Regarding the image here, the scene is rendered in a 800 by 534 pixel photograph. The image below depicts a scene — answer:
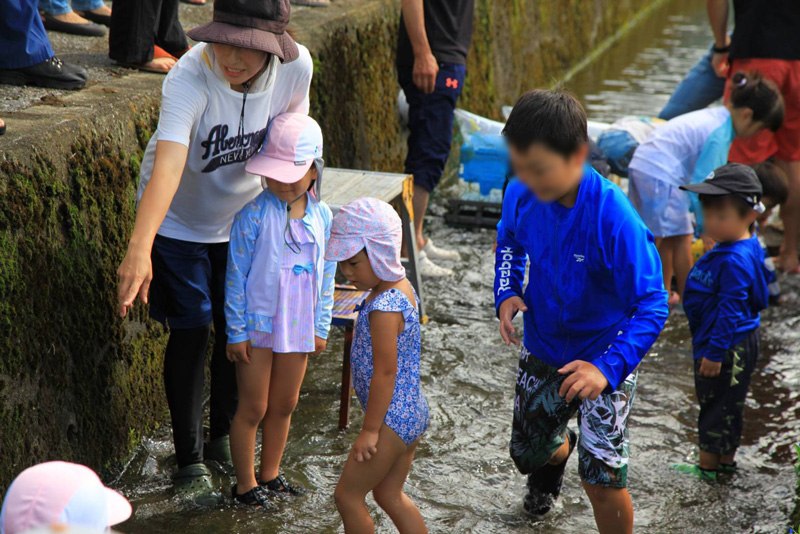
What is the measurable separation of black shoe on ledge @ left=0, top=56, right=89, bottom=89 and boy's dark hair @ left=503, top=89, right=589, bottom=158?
2.09 m

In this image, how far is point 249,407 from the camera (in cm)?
324

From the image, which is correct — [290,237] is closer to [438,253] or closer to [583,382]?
[583,382]

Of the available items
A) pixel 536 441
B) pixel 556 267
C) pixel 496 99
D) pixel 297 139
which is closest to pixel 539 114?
pixel 556 267

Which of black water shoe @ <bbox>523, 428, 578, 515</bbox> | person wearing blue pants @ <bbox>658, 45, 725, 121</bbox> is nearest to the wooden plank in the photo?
black water shoe @ <bbox>523, 428, 578, 515</bbox>

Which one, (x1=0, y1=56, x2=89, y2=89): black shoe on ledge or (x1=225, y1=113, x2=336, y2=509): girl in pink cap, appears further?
(x1=0, y1=56, x2=89, y2=89): black shoe on ledge

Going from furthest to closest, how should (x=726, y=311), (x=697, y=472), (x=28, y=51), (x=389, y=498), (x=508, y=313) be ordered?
(x=28, y=51), (x=697, y=472), (x=726, y=311), (x=508, y=313), (x=389, y=498)

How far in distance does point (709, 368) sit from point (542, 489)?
2.81 ft

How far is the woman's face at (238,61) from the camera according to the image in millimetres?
2961

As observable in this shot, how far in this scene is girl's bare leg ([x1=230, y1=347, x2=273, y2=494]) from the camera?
3.21 metres

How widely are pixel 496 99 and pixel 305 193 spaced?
6.17 m

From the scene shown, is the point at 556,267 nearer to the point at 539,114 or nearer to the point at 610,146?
the point at 539,114

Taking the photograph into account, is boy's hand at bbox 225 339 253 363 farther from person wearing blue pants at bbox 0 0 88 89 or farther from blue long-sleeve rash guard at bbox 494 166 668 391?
person wearing blue pants at bbox 0 0 88 89

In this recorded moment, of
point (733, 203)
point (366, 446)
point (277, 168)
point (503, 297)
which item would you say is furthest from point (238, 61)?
point (733, 203)

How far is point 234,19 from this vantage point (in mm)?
2979
